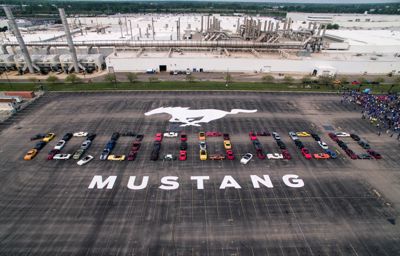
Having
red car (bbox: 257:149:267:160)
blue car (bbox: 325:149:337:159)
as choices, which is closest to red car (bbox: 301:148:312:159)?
blue car (bbox: 325:149:337:159)

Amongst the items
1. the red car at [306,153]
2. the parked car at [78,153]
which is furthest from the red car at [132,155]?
the red car at [306,153]

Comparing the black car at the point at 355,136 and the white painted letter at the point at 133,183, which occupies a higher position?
the black car at the point at 355,136

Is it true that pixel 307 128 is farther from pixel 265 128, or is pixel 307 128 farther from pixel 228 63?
pixel 228 63

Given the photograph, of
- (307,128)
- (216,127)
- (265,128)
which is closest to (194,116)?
(216,127)

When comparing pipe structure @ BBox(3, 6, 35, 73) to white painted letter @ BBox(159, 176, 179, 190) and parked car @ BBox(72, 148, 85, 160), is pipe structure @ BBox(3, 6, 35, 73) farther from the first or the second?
white painted letter @ BBox(159, 176, 179, 190)

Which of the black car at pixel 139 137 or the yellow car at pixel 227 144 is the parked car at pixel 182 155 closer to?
the yellow car at pixel 227 144

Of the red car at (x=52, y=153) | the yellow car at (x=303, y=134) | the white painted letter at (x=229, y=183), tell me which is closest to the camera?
the white painted letter at (x=229, y=183)
